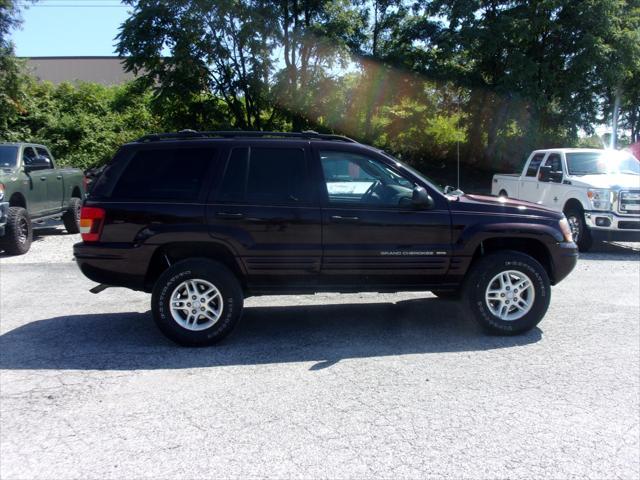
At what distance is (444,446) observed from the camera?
3539 millimetres

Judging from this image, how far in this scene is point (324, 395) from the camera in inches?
169

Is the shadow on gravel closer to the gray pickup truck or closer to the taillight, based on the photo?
the taillight

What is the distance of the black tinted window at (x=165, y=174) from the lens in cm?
545

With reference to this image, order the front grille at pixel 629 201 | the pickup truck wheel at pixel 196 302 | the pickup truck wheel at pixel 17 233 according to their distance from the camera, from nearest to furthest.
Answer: the pickup truck wheel at pixel 196 302 < the pickup truck wheel at pixel 17 233 < the front grille at pixel 629 201

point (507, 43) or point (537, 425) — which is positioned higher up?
point (507, 43)

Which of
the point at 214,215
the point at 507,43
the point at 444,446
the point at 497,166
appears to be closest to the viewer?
the point at 444,446

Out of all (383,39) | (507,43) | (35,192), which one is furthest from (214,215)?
(383,39)

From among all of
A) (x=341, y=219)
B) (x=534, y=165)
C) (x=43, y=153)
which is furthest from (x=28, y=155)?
(x=534, y=165)

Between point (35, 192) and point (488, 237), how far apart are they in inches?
365

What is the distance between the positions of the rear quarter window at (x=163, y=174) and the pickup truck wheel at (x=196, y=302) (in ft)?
2.16

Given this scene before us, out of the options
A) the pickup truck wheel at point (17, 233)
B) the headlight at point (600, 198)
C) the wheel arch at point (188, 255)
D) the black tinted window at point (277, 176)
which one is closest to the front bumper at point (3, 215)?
the pickup truck wheel at point (17, 233)

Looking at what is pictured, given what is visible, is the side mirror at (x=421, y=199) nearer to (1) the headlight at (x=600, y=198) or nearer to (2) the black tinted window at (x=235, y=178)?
(2) the black tinted window at (x=235, y=178)

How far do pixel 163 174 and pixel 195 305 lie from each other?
1.25 meters

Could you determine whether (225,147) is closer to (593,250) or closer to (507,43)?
(593,250)
